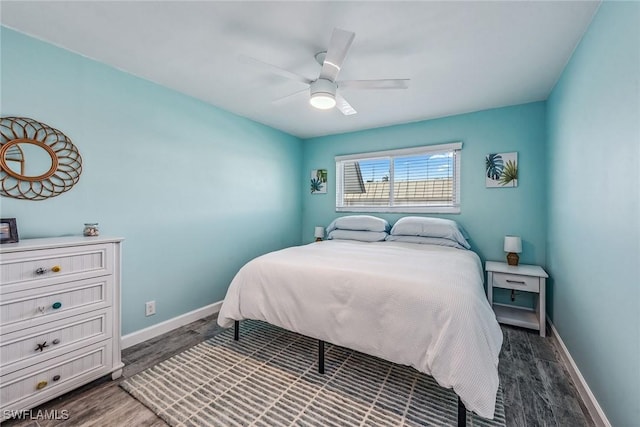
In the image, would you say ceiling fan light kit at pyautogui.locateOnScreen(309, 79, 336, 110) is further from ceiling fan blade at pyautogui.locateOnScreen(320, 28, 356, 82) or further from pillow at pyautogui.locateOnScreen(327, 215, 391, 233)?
pillow at pyautogui.locateOnScreen(327, 215, 391, 233)

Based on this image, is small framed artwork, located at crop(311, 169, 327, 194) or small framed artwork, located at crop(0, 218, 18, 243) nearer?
small framed artwork, located at crop(0, 218, 18, 243)

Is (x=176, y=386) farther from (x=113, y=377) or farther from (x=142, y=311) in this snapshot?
(x=142, y=311)

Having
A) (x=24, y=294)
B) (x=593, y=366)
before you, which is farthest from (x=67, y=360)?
(x=593, y=366)

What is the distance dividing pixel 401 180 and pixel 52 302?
3.61 m

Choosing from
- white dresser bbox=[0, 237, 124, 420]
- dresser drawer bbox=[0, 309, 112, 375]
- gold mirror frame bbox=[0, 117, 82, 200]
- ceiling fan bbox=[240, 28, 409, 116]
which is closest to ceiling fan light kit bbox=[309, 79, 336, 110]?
ceiling fan bbox=[240, 28, 409, 116]

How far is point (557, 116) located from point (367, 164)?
2.16 m

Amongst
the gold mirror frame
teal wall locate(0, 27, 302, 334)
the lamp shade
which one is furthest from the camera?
the lamp shade

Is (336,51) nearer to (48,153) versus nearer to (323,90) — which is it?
(323,90)

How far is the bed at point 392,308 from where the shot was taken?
1351mm

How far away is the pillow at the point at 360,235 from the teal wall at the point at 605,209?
172cm

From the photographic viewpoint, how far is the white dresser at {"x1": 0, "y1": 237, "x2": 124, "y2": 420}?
1.41 m

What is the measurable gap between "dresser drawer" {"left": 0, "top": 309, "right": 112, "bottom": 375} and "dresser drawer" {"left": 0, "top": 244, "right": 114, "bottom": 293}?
0.84 ft

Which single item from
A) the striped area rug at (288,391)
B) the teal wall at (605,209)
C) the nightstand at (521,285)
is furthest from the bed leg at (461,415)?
the nightstand at (521,285)

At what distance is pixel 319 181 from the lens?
4.30 meters
